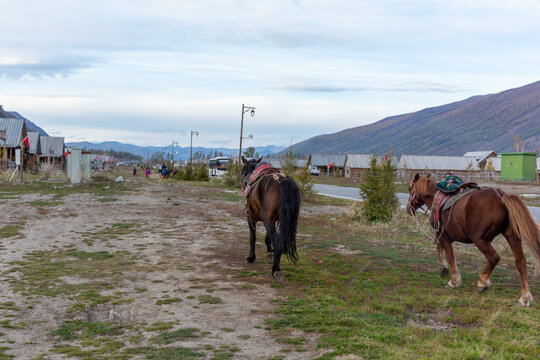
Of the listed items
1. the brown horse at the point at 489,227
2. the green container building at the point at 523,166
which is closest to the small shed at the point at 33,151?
the brown horse at the point at 489,227

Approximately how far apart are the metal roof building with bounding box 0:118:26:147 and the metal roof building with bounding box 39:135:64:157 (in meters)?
22.1

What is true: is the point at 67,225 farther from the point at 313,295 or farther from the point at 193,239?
the point at 313,295

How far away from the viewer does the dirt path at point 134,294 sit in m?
4.50

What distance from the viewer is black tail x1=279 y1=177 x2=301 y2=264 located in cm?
702

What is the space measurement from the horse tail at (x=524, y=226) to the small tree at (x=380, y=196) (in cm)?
1001

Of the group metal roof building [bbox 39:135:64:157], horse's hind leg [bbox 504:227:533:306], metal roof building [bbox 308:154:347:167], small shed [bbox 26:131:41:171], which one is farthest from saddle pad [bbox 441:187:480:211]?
metal roof building [bbox 308:154:347:167]

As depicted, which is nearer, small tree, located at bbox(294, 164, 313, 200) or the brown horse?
the brown horse

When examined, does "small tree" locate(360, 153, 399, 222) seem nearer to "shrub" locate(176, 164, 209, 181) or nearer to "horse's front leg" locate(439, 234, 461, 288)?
"horse's front leg" locate(439, 234, 461, 288)

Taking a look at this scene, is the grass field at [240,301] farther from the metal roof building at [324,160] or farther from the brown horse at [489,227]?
the metal roof building at [324,160]

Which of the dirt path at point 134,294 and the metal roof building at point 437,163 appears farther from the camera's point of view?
the metal roof building at point 437,163

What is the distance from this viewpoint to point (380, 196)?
16188mm

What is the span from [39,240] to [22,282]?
375 centimetres

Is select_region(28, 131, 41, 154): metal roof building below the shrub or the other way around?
the other way around

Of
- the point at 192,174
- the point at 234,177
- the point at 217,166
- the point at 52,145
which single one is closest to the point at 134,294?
the point at 234,177
